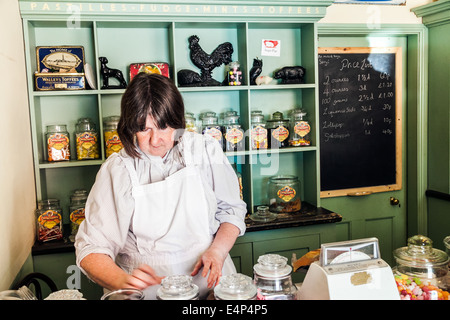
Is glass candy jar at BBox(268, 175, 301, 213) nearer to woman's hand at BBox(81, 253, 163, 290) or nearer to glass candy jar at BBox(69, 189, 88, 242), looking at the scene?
glass candy jar at BBox(69, 189, 88, 242)

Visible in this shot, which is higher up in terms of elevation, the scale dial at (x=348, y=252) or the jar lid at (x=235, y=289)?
the scale dial at (x=348, y=252)

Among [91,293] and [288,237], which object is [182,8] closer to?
[288,237]

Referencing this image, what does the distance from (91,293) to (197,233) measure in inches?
43.8

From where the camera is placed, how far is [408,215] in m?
3.33

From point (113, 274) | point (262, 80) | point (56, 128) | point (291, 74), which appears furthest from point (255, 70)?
point (113, 274)

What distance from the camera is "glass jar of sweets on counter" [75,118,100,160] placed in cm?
251

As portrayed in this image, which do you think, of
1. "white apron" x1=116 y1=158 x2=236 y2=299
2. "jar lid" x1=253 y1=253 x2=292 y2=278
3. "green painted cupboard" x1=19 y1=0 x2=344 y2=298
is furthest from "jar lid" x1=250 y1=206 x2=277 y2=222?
"jar lid" x1=253 y1=253 x2=292 y2=278

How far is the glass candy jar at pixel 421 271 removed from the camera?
3.82 feet

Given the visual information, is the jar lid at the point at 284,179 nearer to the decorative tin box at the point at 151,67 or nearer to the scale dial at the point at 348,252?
the decorative tin box at the point at 151,67

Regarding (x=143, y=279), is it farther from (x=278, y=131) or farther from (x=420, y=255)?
(x=278, y=131)

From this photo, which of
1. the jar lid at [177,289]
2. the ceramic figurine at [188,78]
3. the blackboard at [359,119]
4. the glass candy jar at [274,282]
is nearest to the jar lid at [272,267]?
the glass candy jar at [274,282]

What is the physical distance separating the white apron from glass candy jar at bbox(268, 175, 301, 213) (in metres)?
1.24

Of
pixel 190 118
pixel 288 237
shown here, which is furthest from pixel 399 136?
pixel 190 118

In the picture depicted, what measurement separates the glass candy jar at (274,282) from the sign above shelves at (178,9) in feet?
5.87
